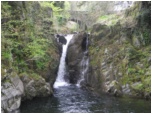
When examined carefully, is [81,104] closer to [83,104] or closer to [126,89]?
[83,104]

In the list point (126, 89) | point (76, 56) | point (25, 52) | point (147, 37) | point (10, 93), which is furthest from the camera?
point (76, 56)

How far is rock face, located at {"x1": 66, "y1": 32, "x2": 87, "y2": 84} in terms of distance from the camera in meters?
28.0

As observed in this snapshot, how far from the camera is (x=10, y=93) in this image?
15625 millimetres

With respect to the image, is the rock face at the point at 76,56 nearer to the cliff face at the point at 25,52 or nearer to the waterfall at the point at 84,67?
the waterfall at the point at 84,67

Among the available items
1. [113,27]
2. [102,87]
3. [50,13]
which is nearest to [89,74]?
[102,87]

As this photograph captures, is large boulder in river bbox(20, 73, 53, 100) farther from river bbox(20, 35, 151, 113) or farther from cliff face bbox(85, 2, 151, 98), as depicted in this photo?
cliff face bbox(85, 2, 151, 98)

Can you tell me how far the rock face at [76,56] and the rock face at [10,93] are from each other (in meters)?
11.5

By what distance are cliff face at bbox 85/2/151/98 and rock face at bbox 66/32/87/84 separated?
5.88ft

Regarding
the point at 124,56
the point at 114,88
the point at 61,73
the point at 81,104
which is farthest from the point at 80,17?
the point at 81,104

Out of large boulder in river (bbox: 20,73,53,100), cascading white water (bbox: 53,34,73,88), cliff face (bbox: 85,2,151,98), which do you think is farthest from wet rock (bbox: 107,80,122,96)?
cascading white water (bbox: 53,34,73,88)

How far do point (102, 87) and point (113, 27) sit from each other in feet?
21.3

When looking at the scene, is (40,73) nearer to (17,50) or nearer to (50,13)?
(17,50)

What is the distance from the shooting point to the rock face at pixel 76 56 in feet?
91.9

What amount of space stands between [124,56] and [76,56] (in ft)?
22.8
